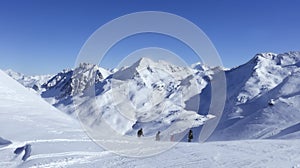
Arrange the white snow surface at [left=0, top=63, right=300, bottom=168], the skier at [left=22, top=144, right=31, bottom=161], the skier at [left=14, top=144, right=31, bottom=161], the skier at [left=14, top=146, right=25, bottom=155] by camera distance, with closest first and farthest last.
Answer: the white snow surface at [left=0, top=63, right=300, bottom=168] < the skier at [left=22, top=144, right=31, bottom=161] < the skier at [left=14, top=144, right=31, bottom=161] < the skier at [left=14, top=146, right=25, bottom=155]

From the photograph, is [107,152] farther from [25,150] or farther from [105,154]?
[25,150]

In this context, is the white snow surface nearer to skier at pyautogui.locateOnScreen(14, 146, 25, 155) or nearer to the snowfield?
the snowfield

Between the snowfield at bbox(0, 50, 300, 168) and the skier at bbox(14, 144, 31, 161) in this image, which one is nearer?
the snowfield at bbox(0, 50, 300, 168)

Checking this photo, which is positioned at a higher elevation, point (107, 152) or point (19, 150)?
point (19, 150)

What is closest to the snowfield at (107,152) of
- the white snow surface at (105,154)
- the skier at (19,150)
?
the white snow surface at (105,154)

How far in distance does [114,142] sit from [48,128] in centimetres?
678

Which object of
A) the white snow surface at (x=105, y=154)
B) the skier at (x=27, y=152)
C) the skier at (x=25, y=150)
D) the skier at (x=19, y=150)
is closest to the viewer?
the white snow surface at (x=105, y=154)

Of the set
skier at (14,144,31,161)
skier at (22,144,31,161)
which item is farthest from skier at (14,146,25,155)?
skier at (22,144,31,161)

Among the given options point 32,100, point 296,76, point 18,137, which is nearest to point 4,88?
point 32,100

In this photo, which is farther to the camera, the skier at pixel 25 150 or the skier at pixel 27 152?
the skier at pixel 25 150

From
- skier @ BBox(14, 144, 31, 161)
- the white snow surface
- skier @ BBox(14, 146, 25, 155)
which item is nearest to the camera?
the white snow surface

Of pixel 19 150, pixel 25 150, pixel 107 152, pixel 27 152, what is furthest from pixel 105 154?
pixel 19 150

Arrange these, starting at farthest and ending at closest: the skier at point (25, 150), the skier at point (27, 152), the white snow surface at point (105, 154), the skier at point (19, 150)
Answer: the skier at point (19, 150), the skier at point (25, 150), the skier at point (27, 152), the white snow surface at point (105, 154)

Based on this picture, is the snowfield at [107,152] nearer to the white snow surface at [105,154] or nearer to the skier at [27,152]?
the white snow surface at [105,154]
